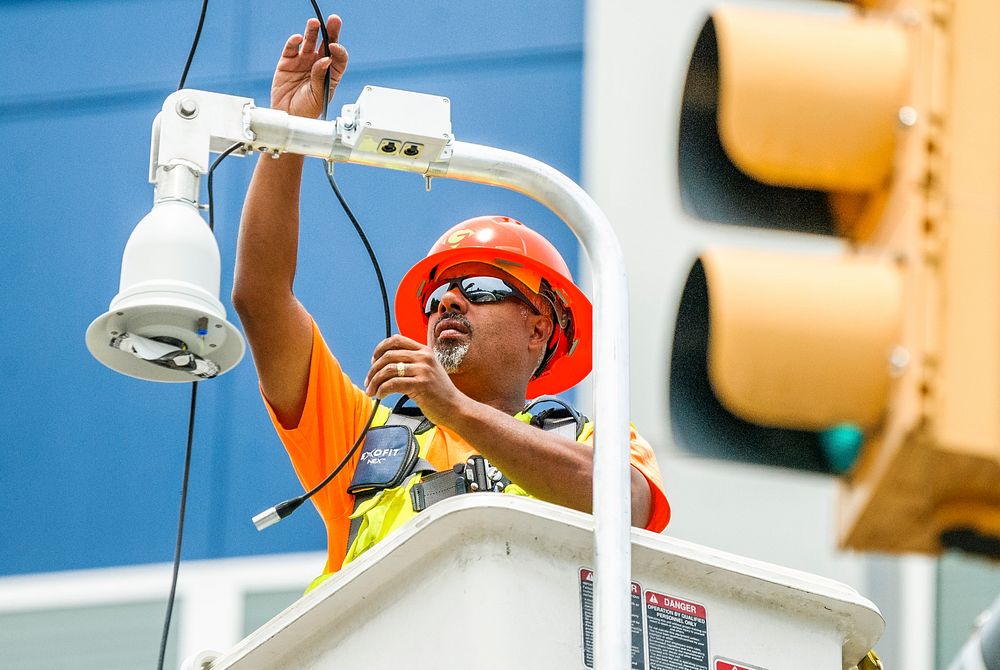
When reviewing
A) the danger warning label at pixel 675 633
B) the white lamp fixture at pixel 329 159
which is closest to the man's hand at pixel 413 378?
the white lamp fixture at pixel 329 159

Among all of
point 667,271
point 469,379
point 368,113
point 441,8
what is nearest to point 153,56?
point 441,8

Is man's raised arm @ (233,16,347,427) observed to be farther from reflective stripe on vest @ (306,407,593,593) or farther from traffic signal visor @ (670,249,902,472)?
traffic signal visor @ (670,249,902,472)

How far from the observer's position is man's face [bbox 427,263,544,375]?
17.5 feet

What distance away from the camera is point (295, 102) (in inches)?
189

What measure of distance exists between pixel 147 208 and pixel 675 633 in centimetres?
536

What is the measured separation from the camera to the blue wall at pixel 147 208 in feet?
27.1

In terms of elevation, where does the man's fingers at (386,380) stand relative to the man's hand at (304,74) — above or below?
below

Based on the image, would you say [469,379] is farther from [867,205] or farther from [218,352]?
[867,205]

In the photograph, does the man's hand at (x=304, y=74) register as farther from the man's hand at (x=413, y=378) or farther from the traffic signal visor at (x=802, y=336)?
the traffic signal visor at (x=802, y=336)

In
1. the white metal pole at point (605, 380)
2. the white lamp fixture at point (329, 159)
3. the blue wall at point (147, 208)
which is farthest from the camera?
the blue wall at point (147, 208)

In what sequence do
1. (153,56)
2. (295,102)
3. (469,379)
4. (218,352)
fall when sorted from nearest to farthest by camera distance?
(218,352) < (295,102) < (469,379) < (153,56)

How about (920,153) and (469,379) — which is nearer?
(920,153)

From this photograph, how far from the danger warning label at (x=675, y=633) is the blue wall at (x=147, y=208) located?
172 inches

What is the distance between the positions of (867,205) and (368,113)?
1409 mm
